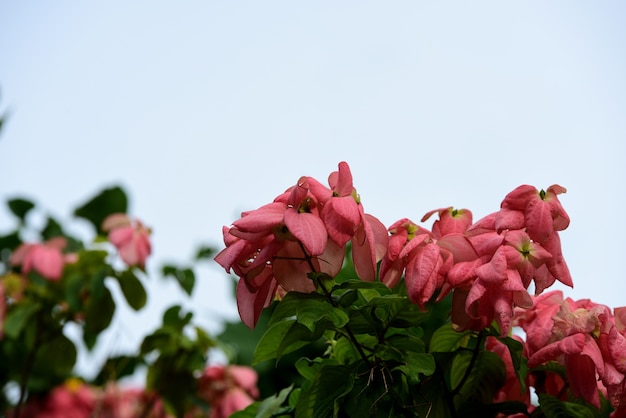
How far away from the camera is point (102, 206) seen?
2439 millimetres

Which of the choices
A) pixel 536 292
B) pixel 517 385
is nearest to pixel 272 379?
pixel 517 385

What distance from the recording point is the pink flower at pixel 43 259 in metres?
1.58

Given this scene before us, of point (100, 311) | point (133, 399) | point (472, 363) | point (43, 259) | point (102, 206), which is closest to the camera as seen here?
point (472, 363)

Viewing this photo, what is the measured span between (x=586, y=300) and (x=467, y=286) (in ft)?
0.59

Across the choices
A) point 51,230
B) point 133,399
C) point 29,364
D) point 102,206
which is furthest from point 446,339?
point 102,206

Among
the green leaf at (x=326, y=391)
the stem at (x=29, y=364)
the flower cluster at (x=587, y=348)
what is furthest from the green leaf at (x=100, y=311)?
the flower cluster at (x=587, y=348)

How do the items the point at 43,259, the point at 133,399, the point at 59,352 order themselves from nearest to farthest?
the point at 59,352 → the point at 43,259 → the point at 133,399

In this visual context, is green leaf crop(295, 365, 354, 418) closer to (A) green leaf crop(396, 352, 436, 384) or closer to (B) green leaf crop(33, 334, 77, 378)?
(A) green leaf crop(396, 352, 436, 384)

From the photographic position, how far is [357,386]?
2.34 feet

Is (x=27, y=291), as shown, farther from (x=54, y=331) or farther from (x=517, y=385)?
(x=517, y=385)

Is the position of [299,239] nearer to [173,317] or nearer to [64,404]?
[173,317]

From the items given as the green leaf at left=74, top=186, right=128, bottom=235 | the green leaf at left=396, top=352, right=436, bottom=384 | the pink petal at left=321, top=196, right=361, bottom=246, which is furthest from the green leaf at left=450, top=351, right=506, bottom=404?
the green leaf at left=74, top=186, right=128, bottom=235

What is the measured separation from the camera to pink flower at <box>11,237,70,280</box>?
5.19ft

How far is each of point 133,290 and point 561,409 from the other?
0.85 m
